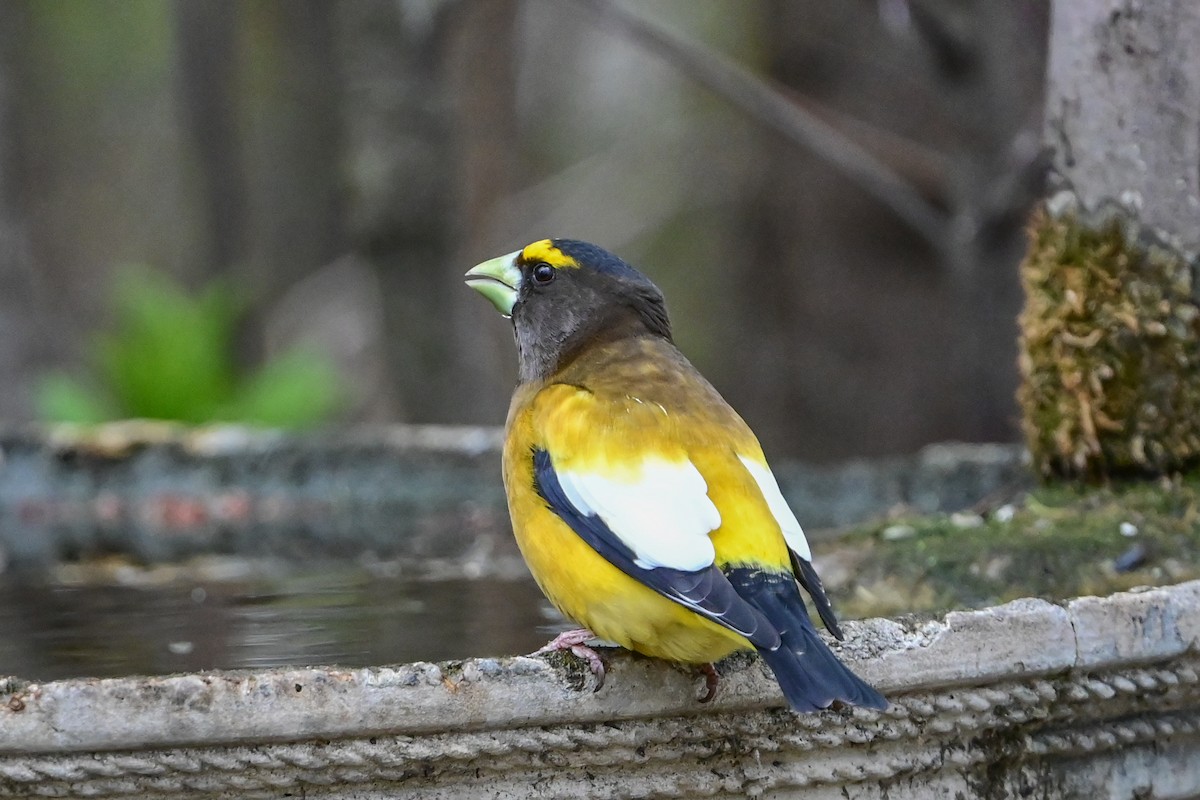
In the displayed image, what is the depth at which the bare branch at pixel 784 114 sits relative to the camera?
717 centimetres

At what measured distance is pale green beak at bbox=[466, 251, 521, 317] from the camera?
12.2 ft

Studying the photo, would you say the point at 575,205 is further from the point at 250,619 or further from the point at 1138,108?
the point at 250,619

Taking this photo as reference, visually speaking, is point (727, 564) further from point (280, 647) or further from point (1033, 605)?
point (280, 647)

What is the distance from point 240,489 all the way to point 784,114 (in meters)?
3.06

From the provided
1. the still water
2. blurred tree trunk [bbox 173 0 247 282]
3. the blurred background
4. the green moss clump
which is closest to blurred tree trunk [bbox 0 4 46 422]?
the blurred background

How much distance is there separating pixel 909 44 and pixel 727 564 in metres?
7.36

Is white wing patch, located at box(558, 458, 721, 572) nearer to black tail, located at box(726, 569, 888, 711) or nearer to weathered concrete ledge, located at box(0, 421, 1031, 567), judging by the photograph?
black tail, located at box(726, 569, 888, 711)

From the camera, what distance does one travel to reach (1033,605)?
2.88 meters

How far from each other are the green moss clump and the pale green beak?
156 centimetres

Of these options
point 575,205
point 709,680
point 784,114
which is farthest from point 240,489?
point 575,205

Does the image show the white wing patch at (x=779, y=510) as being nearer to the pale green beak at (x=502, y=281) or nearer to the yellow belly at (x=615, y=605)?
the yellow belly at (x=615, y=605)

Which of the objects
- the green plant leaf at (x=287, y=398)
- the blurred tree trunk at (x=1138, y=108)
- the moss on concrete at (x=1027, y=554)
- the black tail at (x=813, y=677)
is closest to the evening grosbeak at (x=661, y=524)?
→ the black tail at (x=813, y=677)

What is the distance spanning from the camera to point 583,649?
269 centimetres

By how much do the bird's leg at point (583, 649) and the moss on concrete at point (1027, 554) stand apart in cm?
116
